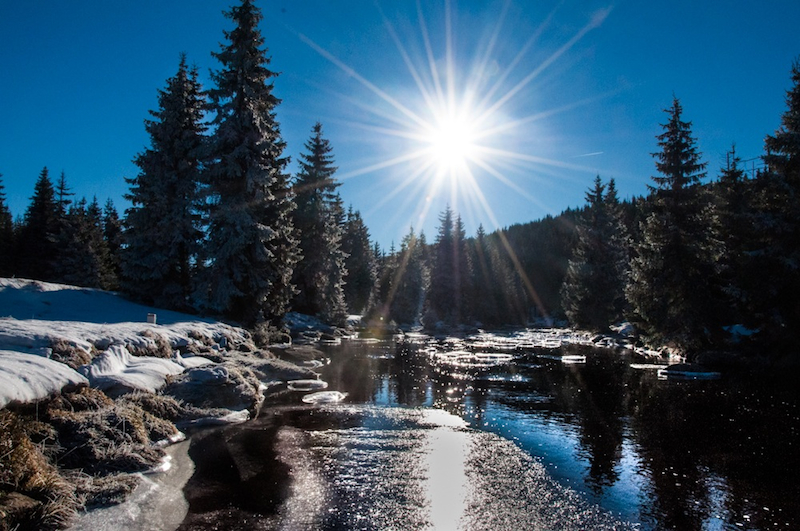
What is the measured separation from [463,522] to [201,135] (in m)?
23.9

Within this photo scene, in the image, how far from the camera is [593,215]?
47.4 meters

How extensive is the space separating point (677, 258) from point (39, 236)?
55.7 metres

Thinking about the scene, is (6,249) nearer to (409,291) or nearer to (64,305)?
(64,305)

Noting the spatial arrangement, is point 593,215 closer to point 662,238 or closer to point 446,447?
point 662,238

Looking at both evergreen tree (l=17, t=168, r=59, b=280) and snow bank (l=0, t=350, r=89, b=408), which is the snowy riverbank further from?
evergreen tree (l=17, t=168, r=59, b=280)

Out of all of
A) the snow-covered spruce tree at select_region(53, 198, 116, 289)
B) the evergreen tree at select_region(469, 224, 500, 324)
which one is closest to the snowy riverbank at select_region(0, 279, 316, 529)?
the snow-covered spruce tree at select_region(53, 198, 116, 289)

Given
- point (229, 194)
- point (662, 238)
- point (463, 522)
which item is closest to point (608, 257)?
point (662, 238)

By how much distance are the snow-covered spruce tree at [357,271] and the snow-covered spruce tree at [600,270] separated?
30.4 metres

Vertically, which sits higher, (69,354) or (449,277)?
(449,277)

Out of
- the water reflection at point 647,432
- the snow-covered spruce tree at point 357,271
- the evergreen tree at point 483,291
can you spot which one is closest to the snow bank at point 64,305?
the water reflection at point 647,432

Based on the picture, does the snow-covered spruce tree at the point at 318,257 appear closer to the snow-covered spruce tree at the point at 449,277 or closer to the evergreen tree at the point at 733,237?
the snow-covered spruce tree at the point at 449,277

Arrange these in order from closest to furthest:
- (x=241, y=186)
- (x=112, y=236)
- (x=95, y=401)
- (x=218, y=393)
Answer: (x=95, y=401) < (x=218, y=393) < (x=241, y=186) < (x=112, y=236)

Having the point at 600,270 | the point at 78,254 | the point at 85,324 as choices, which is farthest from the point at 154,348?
the point at 600,270

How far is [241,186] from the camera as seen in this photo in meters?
23.3
